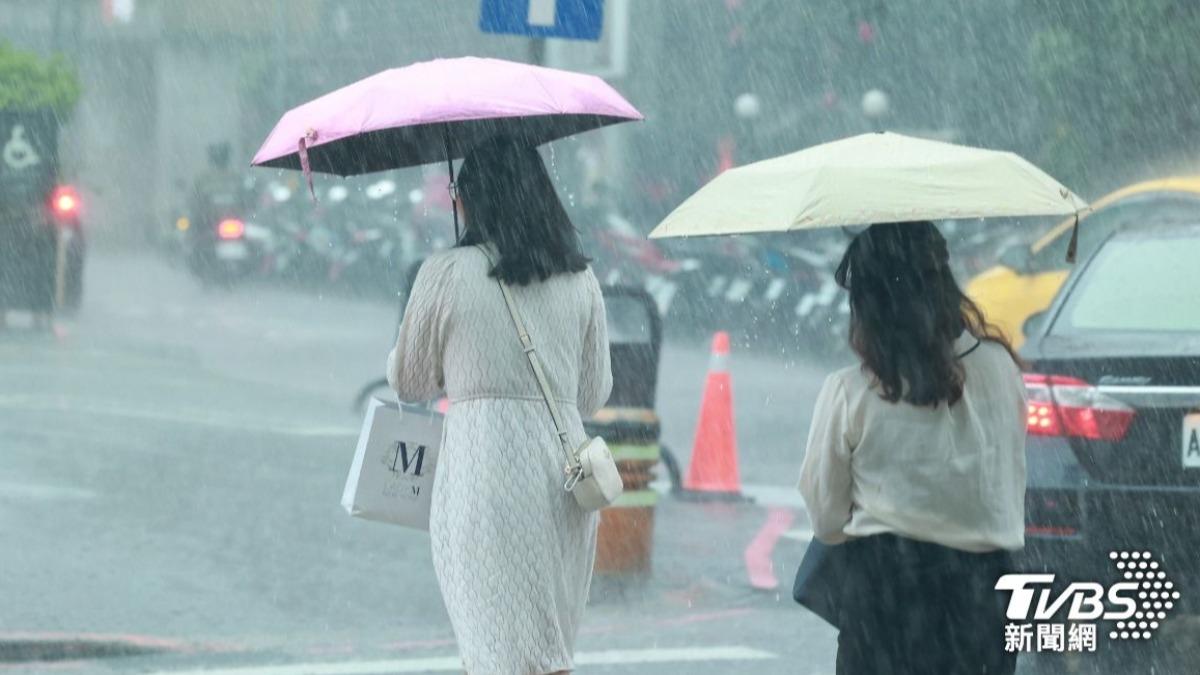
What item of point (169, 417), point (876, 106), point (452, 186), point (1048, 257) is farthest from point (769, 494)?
point (876, 106)

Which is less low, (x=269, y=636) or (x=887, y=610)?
(x=887, y=610)

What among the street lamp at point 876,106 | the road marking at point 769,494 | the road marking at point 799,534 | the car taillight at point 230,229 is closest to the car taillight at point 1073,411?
the road marking at point 799,534

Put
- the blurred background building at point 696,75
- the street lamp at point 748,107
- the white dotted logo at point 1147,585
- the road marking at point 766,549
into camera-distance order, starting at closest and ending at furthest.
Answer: the white dotted logo at point 1147,585
the road marking at point 766,549
the blurred background building at point 696,75
the street lamp at point 748,107

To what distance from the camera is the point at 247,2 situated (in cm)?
4284

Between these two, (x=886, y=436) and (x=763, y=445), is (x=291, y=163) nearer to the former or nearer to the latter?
(x=886, y=436)

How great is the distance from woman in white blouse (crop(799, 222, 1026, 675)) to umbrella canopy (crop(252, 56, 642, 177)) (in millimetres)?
967

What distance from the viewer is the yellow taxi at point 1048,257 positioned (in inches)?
449

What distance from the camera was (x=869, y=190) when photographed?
12.7 ft

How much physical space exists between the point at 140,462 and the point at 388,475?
22.2 feet

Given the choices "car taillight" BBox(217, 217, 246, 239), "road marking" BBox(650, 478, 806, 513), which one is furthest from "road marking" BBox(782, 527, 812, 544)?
"car taillight" BBox(217, 217, 246, 239)

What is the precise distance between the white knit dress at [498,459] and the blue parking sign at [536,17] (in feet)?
11.4

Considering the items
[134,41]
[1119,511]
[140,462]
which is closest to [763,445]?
[140,462]

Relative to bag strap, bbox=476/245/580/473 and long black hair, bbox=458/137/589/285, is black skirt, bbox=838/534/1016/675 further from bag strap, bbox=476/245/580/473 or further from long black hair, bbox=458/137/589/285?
long black hair, bbox=458/137/589/285

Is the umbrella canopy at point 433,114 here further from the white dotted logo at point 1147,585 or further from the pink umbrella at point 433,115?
the white dotted logo at point 1147,585
